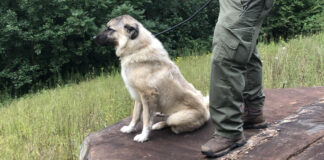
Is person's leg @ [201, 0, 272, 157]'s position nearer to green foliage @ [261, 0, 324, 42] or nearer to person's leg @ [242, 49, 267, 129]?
person's leg @ [242, 49, 267, 129]

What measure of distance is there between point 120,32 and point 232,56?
149cm

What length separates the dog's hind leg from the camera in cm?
331

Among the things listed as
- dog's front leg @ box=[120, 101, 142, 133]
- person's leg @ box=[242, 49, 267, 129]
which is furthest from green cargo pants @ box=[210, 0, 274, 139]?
dog's front leg @ box=[120, 101, 142, 133]

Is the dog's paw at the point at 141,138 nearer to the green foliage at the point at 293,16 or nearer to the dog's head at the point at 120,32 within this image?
the dog's head at the point at 120,32

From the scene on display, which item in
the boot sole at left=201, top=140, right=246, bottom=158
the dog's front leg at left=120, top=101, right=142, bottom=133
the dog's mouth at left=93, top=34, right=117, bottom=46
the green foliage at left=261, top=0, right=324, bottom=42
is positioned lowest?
the boot sole at left=201, top=140, right=246, bottom=158

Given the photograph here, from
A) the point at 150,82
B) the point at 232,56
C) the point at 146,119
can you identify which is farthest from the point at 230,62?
the point at 146,119

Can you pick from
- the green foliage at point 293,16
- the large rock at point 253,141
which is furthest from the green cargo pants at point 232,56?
the green foliage at point 293,16

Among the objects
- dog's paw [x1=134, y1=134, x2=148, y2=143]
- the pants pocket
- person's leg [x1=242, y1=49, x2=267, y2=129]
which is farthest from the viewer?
dog's paw [x1=134, y1=134, x2=148, y2=143]

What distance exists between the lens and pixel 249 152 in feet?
8.76

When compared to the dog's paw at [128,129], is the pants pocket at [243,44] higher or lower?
higher

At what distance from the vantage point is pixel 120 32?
136 inches

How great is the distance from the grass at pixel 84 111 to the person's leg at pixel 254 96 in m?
2.37

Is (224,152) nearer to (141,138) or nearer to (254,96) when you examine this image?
(254,96)

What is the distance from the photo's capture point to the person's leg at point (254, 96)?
10.1ft
